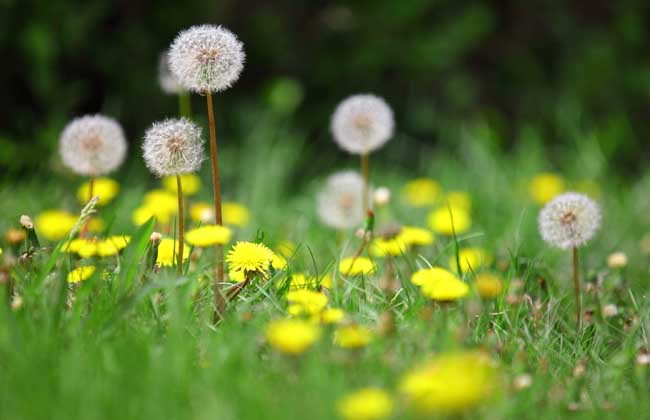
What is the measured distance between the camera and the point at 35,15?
387cm

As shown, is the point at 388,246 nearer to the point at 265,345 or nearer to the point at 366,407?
the point at 265,345

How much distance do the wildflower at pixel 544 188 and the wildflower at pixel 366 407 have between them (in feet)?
8.57

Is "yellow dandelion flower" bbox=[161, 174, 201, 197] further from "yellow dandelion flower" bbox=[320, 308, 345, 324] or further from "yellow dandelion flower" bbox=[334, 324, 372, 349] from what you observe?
"yellow dandelion flower" bbox=[334, 324, 372, 349]

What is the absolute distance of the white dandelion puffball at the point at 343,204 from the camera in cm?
305

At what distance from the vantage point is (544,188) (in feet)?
12.9

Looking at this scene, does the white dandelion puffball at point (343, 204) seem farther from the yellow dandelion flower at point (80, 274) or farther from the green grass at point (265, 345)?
the yellow dandelion flower at point (80, 274)

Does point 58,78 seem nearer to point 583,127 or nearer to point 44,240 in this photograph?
point 44,240

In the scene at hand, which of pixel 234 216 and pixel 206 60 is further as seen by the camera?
pixel 234 216

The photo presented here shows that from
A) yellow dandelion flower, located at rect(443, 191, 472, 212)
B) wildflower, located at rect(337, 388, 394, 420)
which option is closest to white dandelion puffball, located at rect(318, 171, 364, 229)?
yellow dandelion flower, located at rect(443, 191, 472, 212)

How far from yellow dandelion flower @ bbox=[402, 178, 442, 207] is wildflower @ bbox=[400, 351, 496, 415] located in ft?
7.87

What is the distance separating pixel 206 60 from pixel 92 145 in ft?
2.28

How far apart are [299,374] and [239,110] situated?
3038 mm

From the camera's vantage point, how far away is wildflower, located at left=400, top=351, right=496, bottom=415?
4.11ft

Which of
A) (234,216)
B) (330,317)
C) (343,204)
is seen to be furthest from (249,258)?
(234,216)
